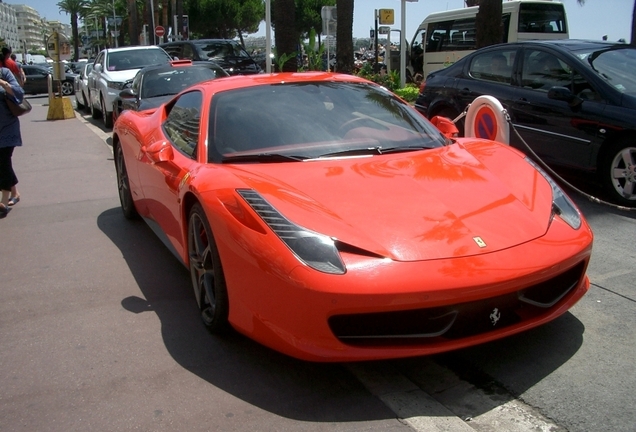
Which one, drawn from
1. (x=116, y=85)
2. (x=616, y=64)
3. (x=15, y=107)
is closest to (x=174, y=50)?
(x=116, y=85)

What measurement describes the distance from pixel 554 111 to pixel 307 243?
178 inches

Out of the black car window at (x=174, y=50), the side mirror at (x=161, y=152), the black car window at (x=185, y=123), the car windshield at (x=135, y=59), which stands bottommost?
the side mirror at (x=161, y=152)

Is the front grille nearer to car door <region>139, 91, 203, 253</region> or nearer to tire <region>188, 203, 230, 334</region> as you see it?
tire <region>188, 203, 230, 334</region>

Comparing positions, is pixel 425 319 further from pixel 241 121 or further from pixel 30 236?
pixel 30 236

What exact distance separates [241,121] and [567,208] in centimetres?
197

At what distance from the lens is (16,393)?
322 cm

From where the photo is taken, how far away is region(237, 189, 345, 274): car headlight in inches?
114

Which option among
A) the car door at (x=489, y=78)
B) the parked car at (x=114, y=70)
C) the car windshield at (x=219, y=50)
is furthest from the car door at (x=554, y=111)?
the car windshield at (x=219, y=50)

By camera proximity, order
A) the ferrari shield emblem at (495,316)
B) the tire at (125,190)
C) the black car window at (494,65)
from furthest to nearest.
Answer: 1. the black car window at (494,65)
2. the tire at (125,190)
3. the ferrari shield emblem at (495,316)

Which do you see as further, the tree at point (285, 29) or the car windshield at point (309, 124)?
the tree at point (285, 29)

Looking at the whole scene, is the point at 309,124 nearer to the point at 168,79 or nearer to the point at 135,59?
the point at 168,79

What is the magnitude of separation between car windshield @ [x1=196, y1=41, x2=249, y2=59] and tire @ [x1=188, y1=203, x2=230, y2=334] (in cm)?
1383

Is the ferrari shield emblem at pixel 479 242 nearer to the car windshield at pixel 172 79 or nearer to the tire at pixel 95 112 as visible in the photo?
the car windshield at pixel 172 79

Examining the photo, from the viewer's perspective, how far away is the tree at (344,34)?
19.4 meters
